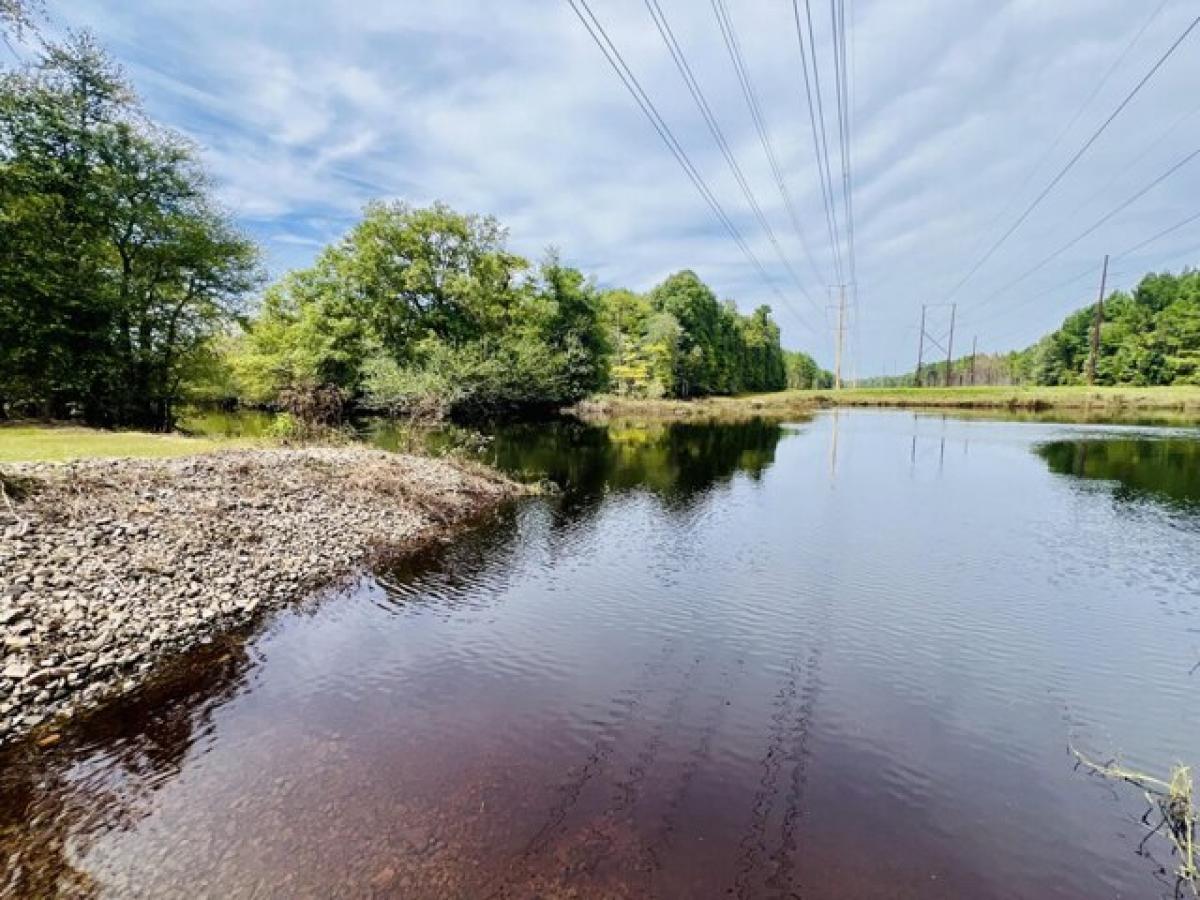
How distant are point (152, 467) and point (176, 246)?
1931 centimetres

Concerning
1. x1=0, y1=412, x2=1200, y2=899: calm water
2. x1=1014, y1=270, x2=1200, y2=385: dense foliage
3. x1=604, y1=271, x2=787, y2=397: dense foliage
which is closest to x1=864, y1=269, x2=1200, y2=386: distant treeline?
x1=1014, y1=270, x2=1200, y2=385: dense foliage

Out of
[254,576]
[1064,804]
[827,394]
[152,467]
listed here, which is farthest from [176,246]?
[827,394]

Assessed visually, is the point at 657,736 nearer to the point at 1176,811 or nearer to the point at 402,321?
the point at 1176,811

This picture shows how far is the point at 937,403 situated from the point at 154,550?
323ft

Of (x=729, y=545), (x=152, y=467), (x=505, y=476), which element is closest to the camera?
(x=152, y=467)

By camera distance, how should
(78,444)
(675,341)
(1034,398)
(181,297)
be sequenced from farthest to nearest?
(675,341), (1034,398), (181,297), (78,444)

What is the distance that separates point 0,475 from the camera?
38.9 ft

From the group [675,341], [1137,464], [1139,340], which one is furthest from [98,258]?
[1139,340]

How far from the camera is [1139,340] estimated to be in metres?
101

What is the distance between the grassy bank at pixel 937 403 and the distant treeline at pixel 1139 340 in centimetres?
1630

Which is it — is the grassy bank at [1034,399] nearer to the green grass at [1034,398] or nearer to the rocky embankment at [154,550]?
the green grass at [1034,398]

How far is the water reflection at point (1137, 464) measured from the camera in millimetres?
24703

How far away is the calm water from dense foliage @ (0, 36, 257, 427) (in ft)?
70.9

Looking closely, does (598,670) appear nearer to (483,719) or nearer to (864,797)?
(483,719)
